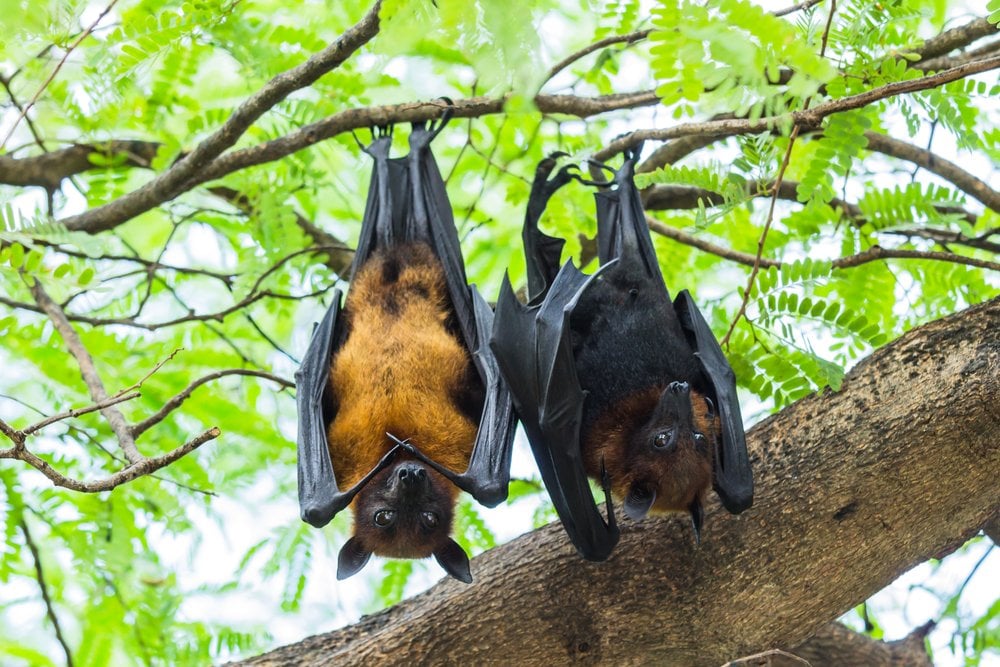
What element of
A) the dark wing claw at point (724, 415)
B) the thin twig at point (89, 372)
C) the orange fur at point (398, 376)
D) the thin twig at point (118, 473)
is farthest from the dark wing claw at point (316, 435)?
the dark wing claw at point (724, 415)

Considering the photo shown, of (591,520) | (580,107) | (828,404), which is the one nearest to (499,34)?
(591,520)

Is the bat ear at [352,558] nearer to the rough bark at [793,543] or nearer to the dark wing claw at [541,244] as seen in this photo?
the rough bark at [793,543]

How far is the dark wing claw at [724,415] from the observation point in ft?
13.9

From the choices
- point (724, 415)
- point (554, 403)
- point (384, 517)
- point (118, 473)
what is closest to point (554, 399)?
point (554, 403)

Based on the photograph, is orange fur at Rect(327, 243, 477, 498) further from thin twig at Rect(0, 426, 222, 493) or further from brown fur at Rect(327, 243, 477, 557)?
thin twig at Rect(0, 426, 222, 493)

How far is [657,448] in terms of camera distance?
456 cm

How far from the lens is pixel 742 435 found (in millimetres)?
4414

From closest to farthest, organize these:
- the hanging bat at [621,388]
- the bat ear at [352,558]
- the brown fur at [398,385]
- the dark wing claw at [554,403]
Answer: the dark wing claw at [554,403] → the hanging bat at [621,388] → the bat ear at [352,558] → the brown fur at [398,385]

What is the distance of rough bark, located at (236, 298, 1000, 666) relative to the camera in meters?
4.23

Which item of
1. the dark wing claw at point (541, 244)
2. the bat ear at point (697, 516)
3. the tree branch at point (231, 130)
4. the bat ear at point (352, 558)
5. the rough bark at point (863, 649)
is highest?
the tree branch at point (231, 130)

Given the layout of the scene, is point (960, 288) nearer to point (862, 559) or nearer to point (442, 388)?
point (862, 559)

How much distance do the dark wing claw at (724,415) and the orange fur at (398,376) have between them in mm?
1110

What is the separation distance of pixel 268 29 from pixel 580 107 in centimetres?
178

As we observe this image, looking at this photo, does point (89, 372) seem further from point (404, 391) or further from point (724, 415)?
point (724, 415)
